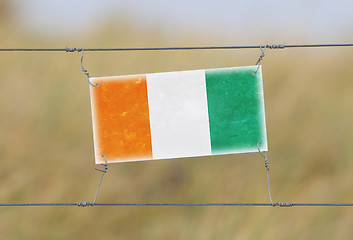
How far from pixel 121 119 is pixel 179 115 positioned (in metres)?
0.23

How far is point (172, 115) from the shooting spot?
71.0 inches

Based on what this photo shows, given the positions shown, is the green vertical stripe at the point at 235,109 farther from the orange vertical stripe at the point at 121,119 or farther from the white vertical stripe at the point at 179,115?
the orange vertical stripe at the point at 121,119

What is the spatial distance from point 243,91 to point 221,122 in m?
0.15

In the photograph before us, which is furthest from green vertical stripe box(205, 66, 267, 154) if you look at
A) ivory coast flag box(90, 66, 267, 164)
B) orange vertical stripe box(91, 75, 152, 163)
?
orange vertical stripe box(91, 75, 152, 163)

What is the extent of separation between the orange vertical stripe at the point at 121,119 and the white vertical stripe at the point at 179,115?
0.11 ft

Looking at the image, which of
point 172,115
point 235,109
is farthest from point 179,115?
point 235,109

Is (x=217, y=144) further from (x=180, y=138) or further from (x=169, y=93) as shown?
(x=169, y=93)

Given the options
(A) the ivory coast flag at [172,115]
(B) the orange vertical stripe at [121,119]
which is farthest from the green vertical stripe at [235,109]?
(B) the orange vertical stripe at [121,119]

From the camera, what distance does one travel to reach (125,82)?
5.93 ft

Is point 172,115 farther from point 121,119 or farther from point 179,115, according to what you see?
point 121,119

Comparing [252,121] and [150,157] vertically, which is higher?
[252,121]

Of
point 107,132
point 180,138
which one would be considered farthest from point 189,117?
point 107,132

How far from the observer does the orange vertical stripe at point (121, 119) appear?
70.8 inches

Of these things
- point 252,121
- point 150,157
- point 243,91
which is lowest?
point 150,157
